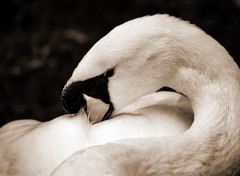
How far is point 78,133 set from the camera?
5.81 feet

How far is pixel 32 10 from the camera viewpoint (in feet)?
12.3

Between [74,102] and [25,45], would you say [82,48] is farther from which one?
[74,102]

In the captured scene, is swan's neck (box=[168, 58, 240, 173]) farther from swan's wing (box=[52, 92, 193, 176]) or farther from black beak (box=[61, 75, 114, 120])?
black beak (box=[61, 75, 114, 120])

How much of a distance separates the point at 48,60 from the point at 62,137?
1.98m

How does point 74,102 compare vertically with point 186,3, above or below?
below

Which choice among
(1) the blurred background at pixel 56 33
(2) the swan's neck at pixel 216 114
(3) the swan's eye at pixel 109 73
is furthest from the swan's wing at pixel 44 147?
(1) the blurred background at pixel 56 33

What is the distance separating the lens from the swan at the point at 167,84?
61.9 inches

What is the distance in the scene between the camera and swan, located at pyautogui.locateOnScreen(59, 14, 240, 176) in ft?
5.16

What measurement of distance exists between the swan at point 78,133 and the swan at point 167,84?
6 centimetres

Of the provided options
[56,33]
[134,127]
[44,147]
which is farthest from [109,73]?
[56,33]

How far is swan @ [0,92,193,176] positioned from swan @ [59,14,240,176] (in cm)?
6

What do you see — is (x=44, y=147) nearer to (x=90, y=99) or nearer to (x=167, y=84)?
(x=90, y=99)

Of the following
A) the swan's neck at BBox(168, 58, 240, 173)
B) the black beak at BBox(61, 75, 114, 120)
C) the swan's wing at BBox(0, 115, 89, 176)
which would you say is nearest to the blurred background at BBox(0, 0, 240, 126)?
the swan's wing at BBox(0, 115, 89, 176)

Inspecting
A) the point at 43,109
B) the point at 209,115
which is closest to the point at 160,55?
the point at 209,115
